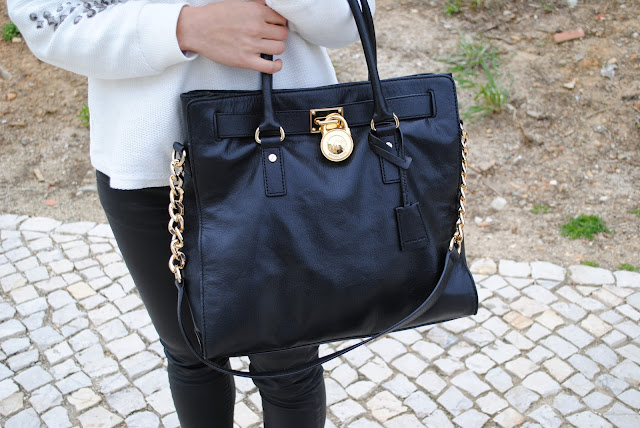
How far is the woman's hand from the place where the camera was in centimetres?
139

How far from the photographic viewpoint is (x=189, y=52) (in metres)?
1.42

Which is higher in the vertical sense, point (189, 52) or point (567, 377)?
point (189, 52)

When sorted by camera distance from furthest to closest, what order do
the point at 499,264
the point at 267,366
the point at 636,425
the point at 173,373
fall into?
the point at 499,264 → the point at 636,425 → the point at 173,373 → the point at 267,366

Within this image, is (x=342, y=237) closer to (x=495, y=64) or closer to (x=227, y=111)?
(x=227, y=111)

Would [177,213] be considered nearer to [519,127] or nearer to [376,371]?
[376,371]

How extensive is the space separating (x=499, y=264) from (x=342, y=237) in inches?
89.5

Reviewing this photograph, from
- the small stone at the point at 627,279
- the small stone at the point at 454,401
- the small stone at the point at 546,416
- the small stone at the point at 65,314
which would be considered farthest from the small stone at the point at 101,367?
the small stone at the point at 627,279

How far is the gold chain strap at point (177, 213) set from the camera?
1401mm

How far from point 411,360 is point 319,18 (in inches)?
76.9

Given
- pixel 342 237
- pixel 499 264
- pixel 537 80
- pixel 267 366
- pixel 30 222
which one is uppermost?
pixel 342 237

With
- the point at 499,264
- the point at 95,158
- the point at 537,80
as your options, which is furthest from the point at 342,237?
the point at 537,80

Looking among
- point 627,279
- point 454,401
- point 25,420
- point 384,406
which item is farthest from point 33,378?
point 627,279

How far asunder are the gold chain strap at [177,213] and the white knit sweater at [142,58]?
0.24 feet

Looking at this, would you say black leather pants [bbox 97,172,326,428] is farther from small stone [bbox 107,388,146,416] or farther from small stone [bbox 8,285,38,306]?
small stone [bbox 8,285,38,306]
